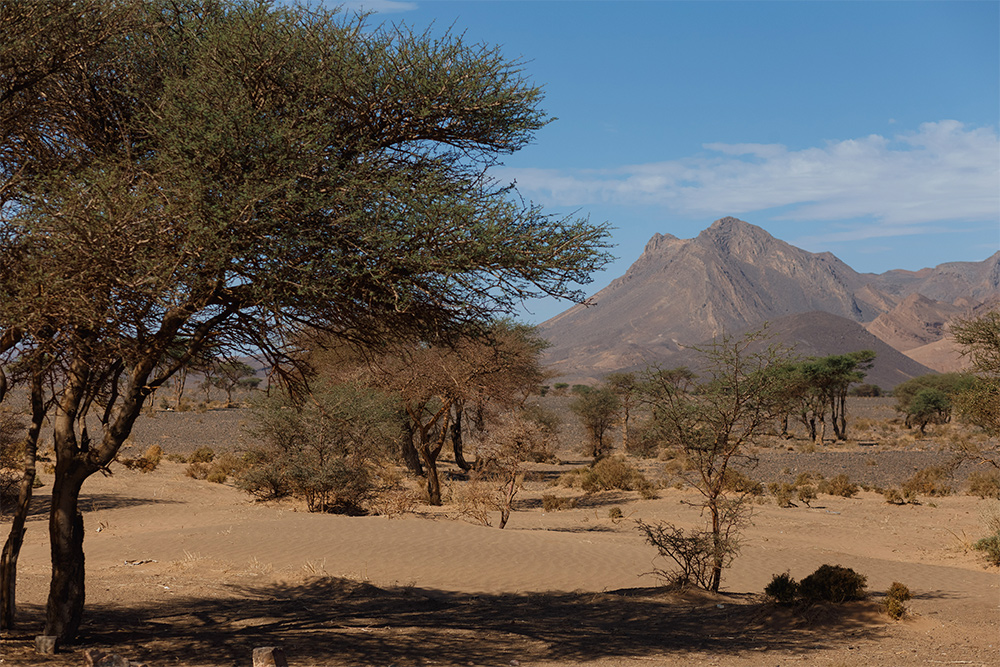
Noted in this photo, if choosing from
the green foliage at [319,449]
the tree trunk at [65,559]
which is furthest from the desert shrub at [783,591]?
the green foliage at [319,449]

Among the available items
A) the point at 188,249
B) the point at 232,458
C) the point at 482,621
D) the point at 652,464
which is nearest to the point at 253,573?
the point at 482,621

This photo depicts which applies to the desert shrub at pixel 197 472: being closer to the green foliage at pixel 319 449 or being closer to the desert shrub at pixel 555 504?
the green foliage at pixel 319 449

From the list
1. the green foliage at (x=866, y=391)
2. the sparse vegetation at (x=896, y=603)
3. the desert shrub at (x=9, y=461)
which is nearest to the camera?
the sparse vegetation at (x=896, y=603)

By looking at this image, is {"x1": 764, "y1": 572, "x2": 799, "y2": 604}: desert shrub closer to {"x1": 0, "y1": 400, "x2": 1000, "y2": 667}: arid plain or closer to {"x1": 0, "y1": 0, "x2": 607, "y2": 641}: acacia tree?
{"x1": 0, "y1": 400, "x2": 1000, "y2": 667}: arid plain

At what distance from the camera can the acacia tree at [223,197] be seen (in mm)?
7098

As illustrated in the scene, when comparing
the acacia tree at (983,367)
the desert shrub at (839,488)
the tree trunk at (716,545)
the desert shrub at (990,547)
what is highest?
the acacia tree at (983,367)

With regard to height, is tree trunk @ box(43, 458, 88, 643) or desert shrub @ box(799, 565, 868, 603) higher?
tree trunk @ box(43, 458, 88, 643)

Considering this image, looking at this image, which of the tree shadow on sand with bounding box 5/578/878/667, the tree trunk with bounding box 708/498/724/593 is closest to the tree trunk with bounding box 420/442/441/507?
the tree shadow on sand with bounding box 5/578/878/667

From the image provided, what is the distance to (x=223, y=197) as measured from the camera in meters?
7.09

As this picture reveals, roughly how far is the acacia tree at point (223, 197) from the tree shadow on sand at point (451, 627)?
1691 mm

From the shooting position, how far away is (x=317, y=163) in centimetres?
761

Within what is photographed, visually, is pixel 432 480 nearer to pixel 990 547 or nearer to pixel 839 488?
pixel 990 547

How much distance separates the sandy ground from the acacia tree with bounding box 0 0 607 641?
2.60 m

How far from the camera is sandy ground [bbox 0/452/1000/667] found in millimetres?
9117
